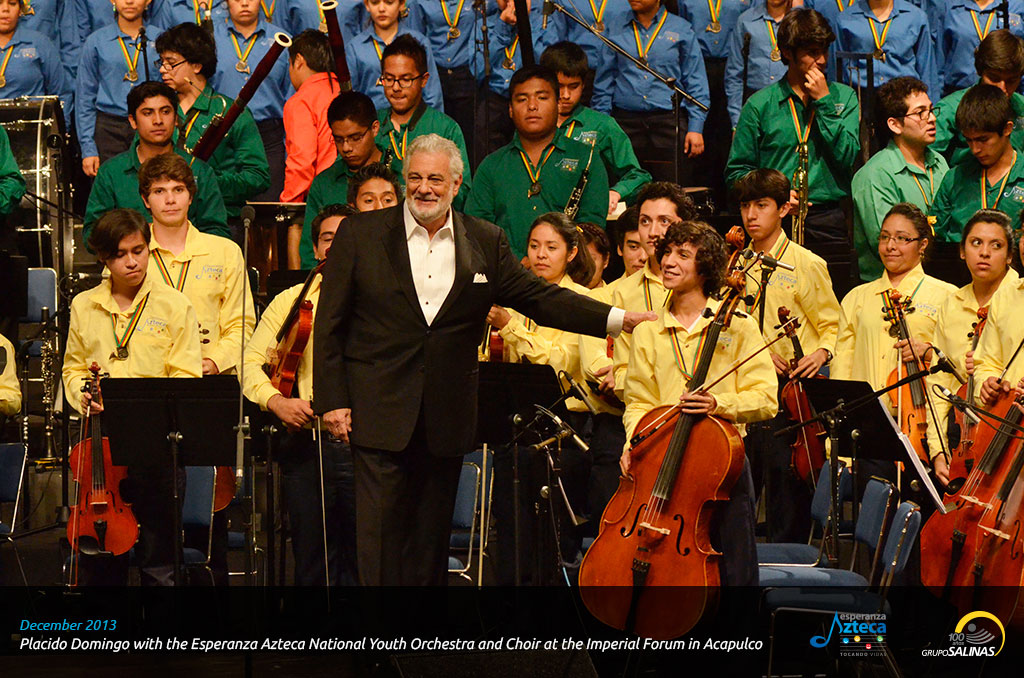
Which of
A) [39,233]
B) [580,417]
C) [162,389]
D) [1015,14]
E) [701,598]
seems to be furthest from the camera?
[1015,14]

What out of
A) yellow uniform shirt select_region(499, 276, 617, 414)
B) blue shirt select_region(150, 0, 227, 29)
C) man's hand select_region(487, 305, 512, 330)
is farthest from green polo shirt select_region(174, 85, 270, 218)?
man's hand select_region(487, 305, 512, 330)

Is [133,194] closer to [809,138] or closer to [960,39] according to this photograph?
[809,138]

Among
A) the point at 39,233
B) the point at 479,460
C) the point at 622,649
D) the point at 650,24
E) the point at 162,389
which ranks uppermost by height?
the point at 650,24

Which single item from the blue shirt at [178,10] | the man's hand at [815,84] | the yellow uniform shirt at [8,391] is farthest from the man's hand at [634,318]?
the blue shirt at [178,10]

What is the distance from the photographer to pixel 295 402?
5.07 m

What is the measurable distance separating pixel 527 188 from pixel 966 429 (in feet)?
Result: 8.42

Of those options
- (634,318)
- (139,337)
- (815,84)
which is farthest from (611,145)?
(634,318)

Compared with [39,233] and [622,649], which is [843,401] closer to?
[622,649]

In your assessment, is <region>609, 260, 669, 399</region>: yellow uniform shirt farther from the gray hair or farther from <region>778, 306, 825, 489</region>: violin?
the gray hair

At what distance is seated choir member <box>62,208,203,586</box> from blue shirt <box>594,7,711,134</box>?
3.70 meters

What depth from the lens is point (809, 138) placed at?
757 centimetres

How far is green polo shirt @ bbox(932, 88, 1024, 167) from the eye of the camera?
7766 millimetres

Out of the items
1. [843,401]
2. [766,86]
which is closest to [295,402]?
[843,401]

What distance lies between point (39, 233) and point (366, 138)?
2401mm
